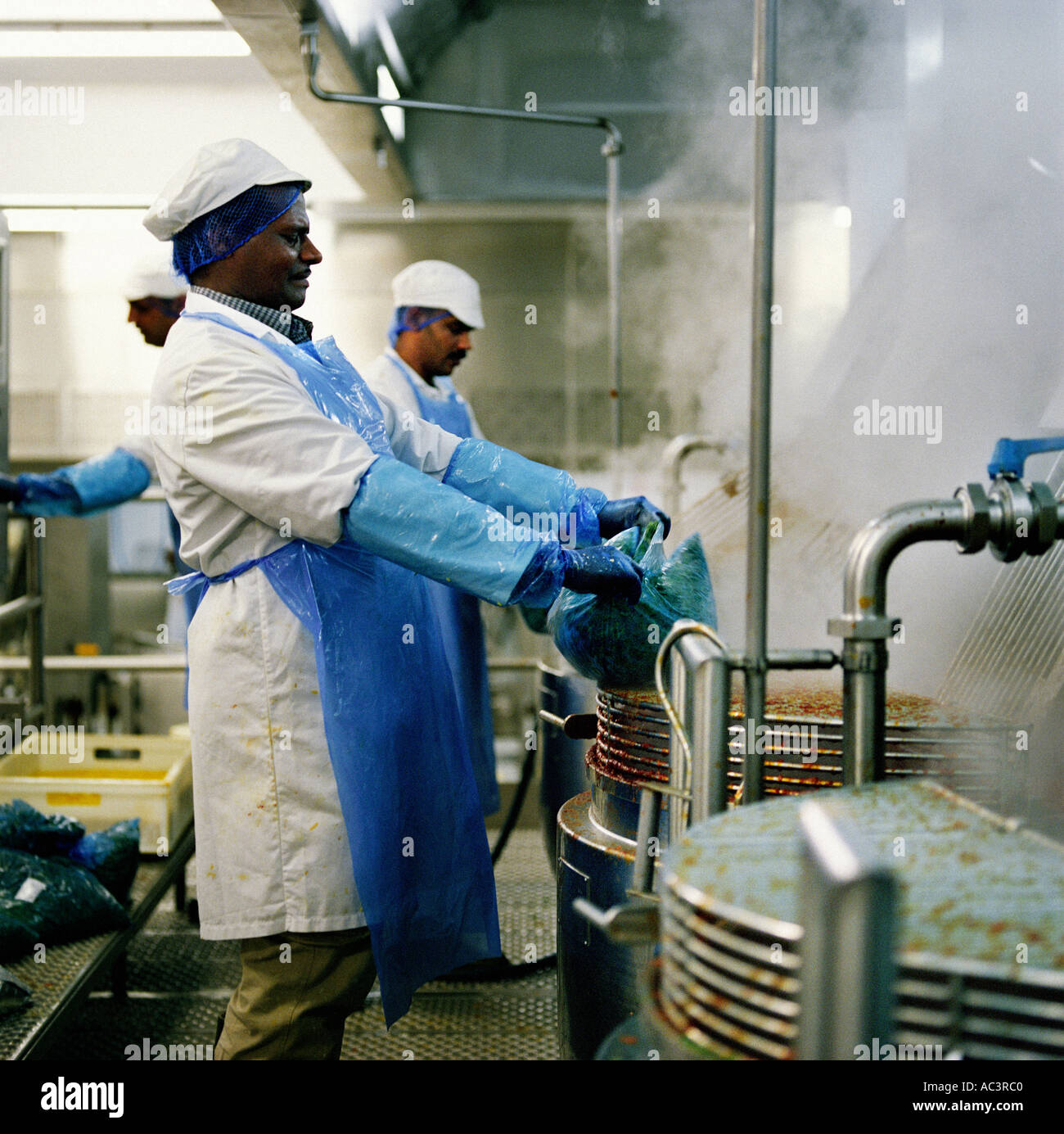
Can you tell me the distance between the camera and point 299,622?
138cm

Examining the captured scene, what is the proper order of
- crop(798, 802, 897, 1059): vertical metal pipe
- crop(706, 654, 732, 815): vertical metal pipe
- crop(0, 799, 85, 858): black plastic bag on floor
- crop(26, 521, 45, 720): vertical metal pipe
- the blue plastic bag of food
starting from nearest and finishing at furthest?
crop(798, 802, 897, 1059): vertical metal pipe, crop(706, 654, 732, 815): vertical metal pipe, the blue plastic bag of food, crop(0, 799, 85, 858): black plastic bag on floor, crop(26, 521, 45, 720): vertical metal pipe

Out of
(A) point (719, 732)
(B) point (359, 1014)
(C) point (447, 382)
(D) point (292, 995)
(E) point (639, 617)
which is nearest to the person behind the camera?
(A) point (719, 732)

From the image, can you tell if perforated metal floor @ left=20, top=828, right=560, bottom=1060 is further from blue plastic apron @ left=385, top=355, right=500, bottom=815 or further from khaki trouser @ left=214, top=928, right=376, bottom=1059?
khaki trouser @ left=214, top=928, right=376, bottom=1059

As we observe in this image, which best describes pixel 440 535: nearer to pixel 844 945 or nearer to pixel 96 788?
pixel 844 945

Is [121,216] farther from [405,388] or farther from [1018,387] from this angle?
[1018,387]

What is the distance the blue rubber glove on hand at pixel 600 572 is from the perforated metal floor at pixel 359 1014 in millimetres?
1059

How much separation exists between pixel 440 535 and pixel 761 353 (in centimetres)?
45

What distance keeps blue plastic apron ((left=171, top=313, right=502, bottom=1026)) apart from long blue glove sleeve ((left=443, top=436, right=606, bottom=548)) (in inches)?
9.2

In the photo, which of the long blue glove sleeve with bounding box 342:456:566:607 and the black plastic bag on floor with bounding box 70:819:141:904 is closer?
the long blue glove sleeve with bounding box 342:456:566:607

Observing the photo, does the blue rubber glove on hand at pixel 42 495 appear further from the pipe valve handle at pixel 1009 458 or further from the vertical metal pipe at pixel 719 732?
the pipe valve handle at pixel 1009 458

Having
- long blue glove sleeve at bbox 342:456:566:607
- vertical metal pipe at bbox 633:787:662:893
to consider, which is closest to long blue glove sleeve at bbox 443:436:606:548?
long blue glove sleeve at bbox 342:456:566:607

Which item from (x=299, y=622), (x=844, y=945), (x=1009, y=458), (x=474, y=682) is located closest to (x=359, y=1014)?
(x=474, y=682)

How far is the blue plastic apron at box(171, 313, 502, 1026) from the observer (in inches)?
54.5

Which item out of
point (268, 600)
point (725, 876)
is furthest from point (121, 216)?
point (725, 876)
